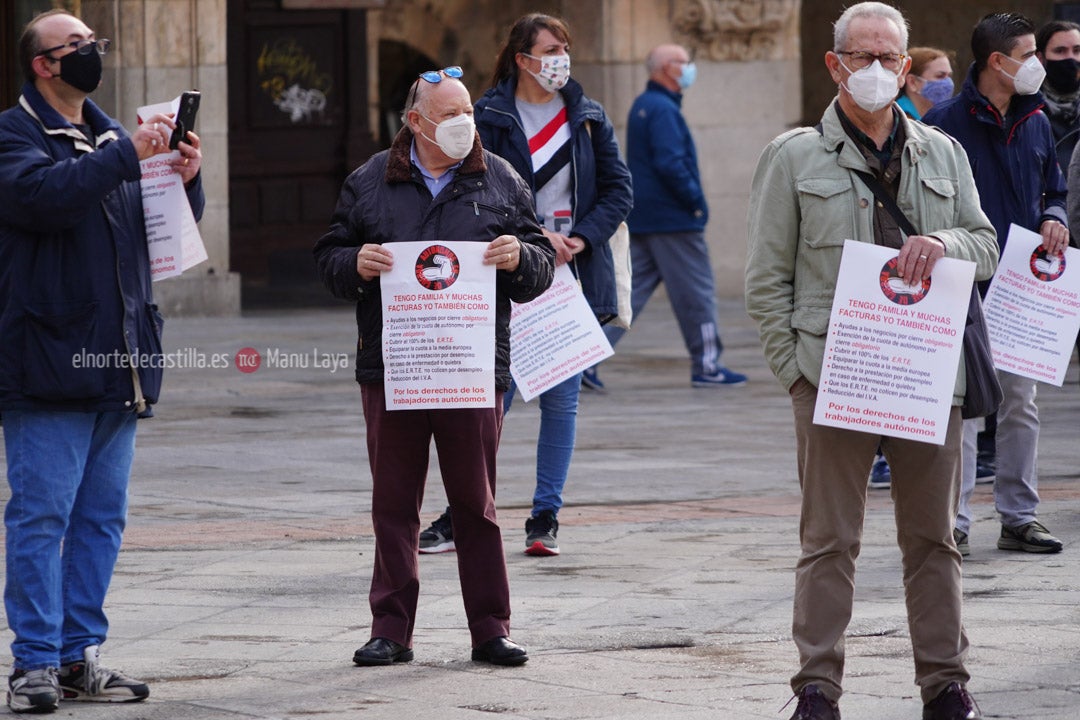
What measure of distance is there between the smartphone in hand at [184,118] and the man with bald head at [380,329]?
0.57 meters

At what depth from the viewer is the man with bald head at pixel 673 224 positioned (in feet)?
43.4

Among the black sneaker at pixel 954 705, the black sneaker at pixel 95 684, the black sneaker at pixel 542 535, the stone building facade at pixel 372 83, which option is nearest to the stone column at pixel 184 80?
the stone building facade at pixel 372 83

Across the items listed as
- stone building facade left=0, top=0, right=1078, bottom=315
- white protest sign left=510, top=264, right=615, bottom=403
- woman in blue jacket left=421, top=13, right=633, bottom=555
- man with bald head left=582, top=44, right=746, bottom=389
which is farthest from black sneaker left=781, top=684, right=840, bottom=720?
stone building facade left=0, top=0, right=1078, bottom=315

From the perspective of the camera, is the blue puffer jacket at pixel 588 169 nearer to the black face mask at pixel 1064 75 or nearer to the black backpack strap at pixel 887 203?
the black face mask at pixel 1064 75

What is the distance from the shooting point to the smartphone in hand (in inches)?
222

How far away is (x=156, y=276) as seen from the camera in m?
5.75

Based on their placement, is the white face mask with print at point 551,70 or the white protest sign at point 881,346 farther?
the white face mask with print at point 551,70

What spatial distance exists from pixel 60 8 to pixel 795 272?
→ 37.4 ft

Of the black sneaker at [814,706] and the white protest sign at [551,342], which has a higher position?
the white protest sign at [551,342]

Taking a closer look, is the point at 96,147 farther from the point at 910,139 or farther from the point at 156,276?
the point at 910,139

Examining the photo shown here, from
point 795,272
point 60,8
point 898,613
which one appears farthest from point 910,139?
point 60,8

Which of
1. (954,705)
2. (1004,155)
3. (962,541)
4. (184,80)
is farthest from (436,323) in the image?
(184,80)

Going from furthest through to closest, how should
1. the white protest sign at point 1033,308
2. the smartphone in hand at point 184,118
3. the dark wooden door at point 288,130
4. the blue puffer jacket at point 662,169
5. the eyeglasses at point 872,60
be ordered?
the dark wooden door at point 288,130, the blue puffer jacket at point 662,169, the white protest sign at point 1033,308, the smartphone in hand at point 184,118, the eyeglasses at point 872,60

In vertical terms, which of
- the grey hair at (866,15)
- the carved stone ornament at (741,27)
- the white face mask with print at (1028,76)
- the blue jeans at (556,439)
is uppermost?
the carved stone ornament at (741,27)
